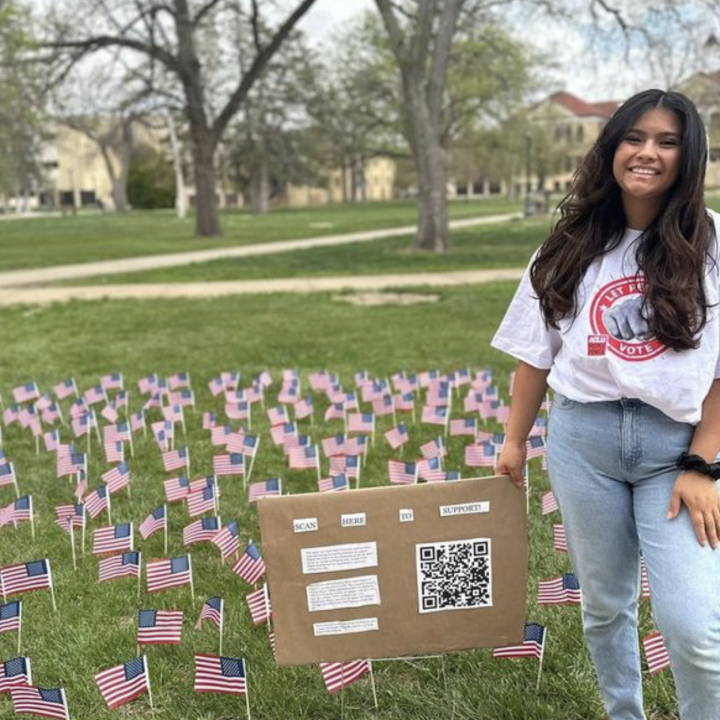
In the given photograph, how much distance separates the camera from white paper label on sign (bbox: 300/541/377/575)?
8.55 feet

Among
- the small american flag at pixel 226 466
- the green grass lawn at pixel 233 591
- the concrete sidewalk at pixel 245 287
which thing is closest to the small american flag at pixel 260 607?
the green grass lawn at pixel 233 591

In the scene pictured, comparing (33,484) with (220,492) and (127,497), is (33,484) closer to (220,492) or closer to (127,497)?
(127,497)

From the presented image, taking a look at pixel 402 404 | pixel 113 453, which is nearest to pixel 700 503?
pixel 113 453

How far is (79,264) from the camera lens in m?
20.4

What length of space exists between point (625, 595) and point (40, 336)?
9.25 metres

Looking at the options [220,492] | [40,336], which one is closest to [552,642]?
[220,492]

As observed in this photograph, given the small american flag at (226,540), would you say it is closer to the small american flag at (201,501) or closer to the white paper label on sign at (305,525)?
the small american flag at (201,501)

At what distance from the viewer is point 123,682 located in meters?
2.79

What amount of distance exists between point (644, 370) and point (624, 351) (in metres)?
0.07

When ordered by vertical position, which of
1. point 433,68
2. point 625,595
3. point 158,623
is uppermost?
point 433,68

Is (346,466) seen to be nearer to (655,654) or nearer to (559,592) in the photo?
(559,592)

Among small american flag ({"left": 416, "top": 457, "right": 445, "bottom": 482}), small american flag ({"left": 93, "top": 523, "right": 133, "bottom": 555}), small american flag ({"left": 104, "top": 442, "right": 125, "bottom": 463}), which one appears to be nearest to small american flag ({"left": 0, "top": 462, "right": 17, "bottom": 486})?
small american flag ({"left": 104, "top": 442, "right": 125, "bottom": 463})

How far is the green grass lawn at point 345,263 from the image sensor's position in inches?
657

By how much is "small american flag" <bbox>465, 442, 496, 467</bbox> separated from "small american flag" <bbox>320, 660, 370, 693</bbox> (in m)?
2.09
